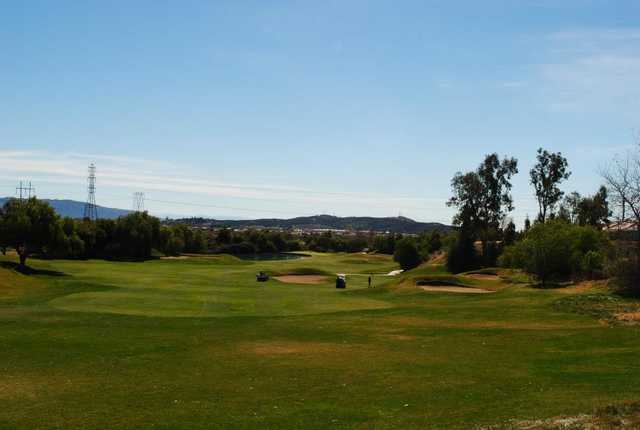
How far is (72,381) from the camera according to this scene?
20.7 m

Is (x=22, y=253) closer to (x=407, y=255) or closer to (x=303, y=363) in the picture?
(x=407, y=255)

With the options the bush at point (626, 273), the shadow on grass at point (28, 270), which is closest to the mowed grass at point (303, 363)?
the bush at point (626, 273)

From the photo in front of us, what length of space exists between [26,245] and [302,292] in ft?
123

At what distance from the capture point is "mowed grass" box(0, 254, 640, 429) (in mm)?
16609

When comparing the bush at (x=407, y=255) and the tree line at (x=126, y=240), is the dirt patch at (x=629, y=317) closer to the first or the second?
the tree line at (x=126, y=240)

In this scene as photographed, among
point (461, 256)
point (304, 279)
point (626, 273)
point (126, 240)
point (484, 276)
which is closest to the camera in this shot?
point (626, 273)

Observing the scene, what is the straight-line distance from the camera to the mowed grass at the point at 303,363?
54.5 feet

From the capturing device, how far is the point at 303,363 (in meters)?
24.0

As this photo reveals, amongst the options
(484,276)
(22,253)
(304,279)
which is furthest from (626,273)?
(22,253)

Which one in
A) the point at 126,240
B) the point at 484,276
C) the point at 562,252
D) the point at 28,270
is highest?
the point at 126,240

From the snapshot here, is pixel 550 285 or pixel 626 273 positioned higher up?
pixel 626 273

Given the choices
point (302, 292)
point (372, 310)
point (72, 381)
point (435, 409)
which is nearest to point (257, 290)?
point (302, 292)

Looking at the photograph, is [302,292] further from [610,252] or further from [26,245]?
[26,245]

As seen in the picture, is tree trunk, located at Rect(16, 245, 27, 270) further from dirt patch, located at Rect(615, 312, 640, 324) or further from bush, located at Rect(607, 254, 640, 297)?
dirt patch, located at Rect(615, 312, 640, 324)
